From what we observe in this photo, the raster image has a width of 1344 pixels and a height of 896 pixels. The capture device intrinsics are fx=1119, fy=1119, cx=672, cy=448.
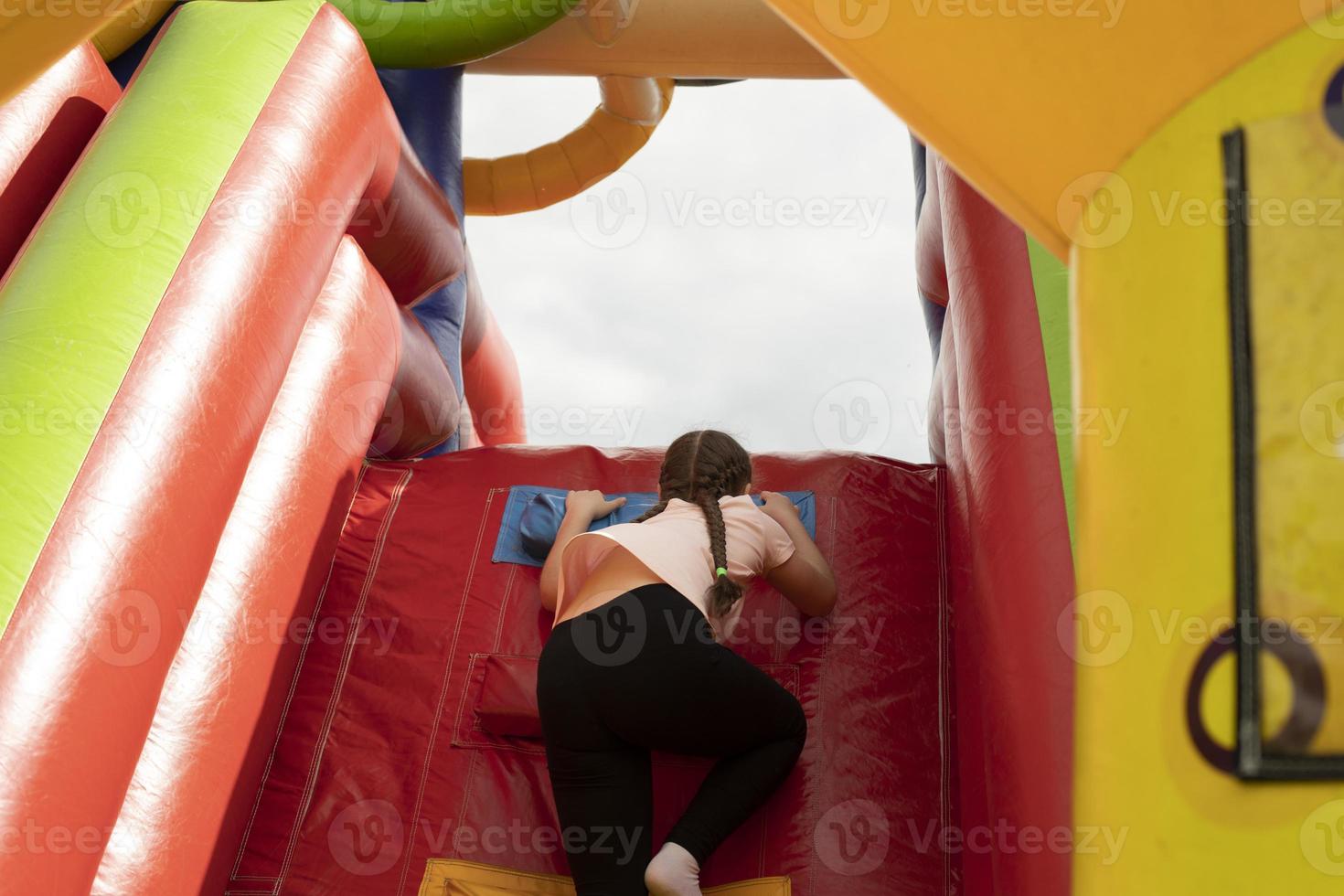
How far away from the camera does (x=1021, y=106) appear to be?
2.46 feet

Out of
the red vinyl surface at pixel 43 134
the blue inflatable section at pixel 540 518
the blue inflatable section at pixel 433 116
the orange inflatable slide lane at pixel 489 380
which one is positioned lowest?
the blue inflatable section at pixel 540 518

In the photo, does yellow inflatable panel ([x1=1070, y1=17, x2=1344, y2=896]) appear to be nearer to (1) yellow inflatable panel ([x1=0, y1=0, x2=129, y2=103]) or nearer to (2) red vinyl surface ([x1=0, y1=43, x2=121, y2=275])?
(1) yellow inflatable panel ([x1=0, y1=0, x2=129, y2=103])

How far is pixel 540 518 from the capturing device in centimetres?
193

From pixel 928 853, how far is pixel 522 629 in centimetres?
71

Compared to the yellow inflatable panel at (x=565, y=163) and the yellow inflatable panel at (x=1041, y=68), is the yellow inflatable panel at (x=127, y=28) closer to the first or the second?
the yellow inflatable panel at (x=565, y=163)

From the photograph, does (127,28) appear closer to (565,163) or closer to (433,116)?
(433,116)

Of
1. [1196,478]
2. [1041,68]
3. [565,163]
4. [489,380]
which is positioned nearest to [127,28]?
[489,380]

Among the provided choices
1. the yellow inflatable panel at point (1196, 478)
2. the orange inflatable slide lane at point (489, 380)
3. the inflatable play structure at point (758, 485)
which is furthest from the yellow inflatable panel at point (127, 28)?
the yellow inflatable panel at point (1196, 478)

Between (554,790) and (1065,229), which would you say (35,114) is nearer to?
(554,790)

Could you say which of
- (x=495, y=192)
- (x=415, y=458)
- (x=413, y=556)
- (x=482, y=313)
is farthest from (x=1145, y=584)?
(x=495, y=192)

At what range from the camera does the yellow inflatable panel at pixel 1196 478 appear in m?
0.63

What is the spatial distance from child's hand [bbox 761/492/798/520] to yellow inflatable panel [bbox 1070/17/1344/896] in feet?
3.46

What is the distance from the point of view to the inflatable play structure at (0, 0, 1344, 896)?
25.9 inches

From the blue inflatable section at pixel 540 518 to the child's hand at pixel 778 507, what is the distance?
5 centimetres
